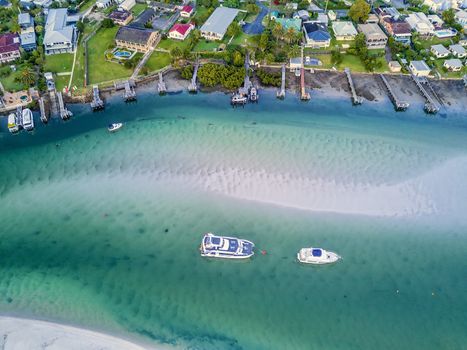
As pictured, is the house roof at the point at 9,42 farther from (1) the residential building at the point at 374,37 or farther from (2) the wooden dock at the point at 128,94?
(1) the residential building at the point at 374,37

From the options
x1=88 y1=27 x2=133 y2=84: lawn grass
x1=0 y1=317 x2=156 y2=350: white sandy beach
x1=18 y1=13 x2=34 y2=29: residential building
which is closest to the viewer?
x1=0 y1=317 x2=156 y2=350: white sandy beach

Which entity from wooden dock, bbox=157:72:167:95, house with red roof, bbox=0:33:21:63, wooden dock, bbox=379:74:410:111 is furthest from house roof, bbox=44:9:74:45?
wooden dock, bbox=379:74:410:111

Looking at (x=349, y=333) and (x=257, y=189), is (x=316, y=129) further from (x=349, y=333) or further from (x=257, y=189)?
(x=349, y=333)

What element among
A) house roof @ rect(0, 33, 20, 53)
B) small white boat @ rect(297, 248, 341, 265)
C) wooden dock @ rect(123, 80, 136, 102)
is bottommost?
small white boat @ rect(297, 248, 341, 265)

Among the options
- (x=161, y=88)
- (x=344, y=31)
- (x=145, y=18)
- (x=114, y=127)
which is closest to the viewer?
(x=114, y=127)

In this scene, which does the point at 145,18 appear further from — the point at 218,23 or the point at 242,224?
the point at 242,224

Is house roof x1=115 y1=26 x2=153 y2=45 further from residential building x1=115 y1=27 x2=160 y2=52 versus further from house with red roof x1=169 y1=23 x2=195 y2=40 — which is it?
house with red roof x1=169 y1=23 x2=195 y2=40

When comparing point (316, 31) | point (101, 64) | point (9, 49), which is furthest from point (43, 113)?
point (316, 31)
